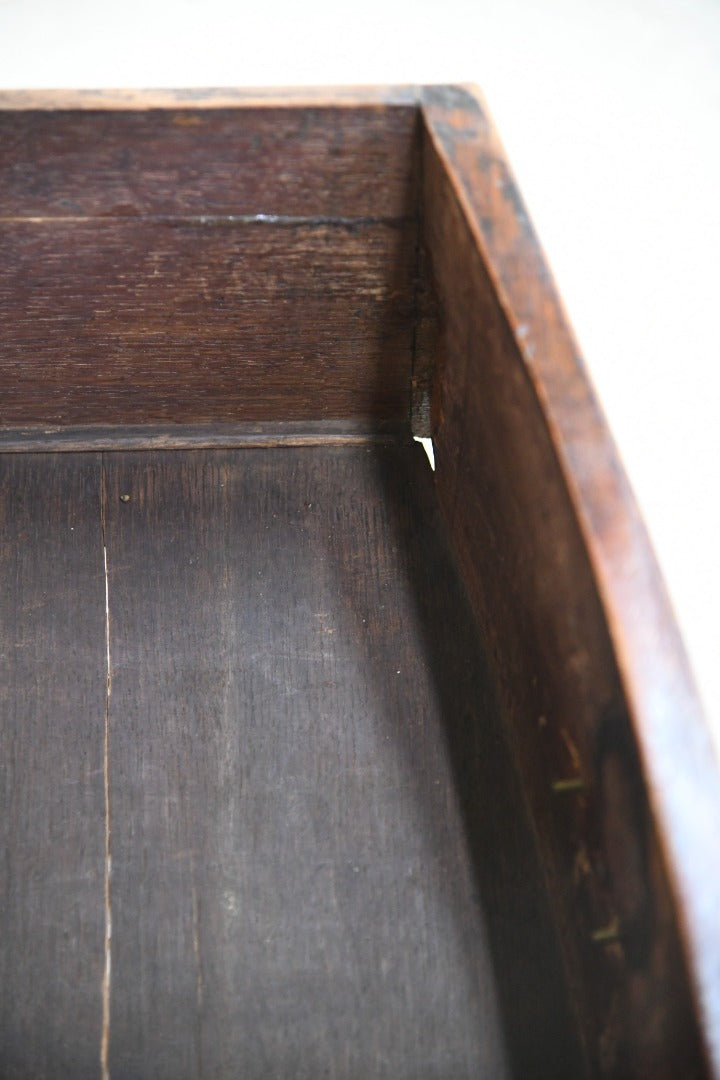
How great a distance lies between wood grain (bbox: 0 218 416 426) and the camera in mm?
860

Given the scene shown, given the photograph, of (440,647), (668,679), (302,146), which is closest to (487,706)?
(440,647)

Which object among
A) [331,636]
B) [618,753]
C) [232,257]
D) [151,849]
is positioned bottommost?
[151,849]

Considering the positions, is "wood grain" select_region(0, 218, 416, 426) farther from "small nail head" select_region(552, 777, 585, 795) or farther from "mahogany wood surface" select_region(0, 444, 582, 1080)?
"small nail head" select_region(552, 777, 585, 795)

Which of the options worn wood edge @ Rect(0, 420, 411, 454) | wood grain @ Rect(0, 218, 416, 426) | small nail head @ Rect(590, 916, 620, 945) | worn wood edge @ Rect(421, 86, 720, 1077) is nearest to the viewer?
worn wood edge @ Rect(421, 86, 720, 1077)

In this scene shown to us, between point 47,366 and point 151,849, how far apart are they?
428 millimetres

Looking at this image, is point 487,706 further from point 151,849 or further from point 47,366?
point 47,366

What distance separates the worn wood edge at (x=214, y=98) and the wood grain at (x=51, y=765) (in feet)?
1.05

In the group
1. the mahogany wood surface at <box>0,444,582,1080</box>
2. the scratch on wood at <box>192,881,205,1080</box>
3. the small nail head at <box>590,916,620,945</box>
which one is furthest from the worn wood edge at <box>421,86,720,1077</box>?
the scratch on wood at <box>192,881,205,1080</box>

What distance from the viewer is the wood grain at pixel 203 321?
0.86 metres

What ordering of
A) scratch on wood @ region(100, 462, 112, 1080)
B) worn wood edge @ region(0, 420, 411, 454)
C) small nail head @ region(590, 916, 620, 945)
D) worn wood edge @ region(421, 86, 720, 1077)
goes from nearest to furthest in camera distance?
worn wood edge @ region(421, 86, 720, 1077) → small nail head @ region(590, 916, 620, 945) → scratch on wood @ region(100, 462, 112, 1080) → worn wood edge @ region(0, 420, 411, 454)

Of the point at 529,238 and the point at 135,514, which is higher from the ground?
the point at 529,238

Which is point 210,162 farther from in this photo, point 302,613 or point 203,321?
point 302,613

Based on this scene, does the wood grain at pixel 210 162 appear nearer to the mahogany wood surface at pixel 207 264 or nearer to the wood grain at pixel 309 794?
the mahogany wood surface at pixel 207 264

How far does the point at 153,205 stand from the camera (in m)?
0.84
